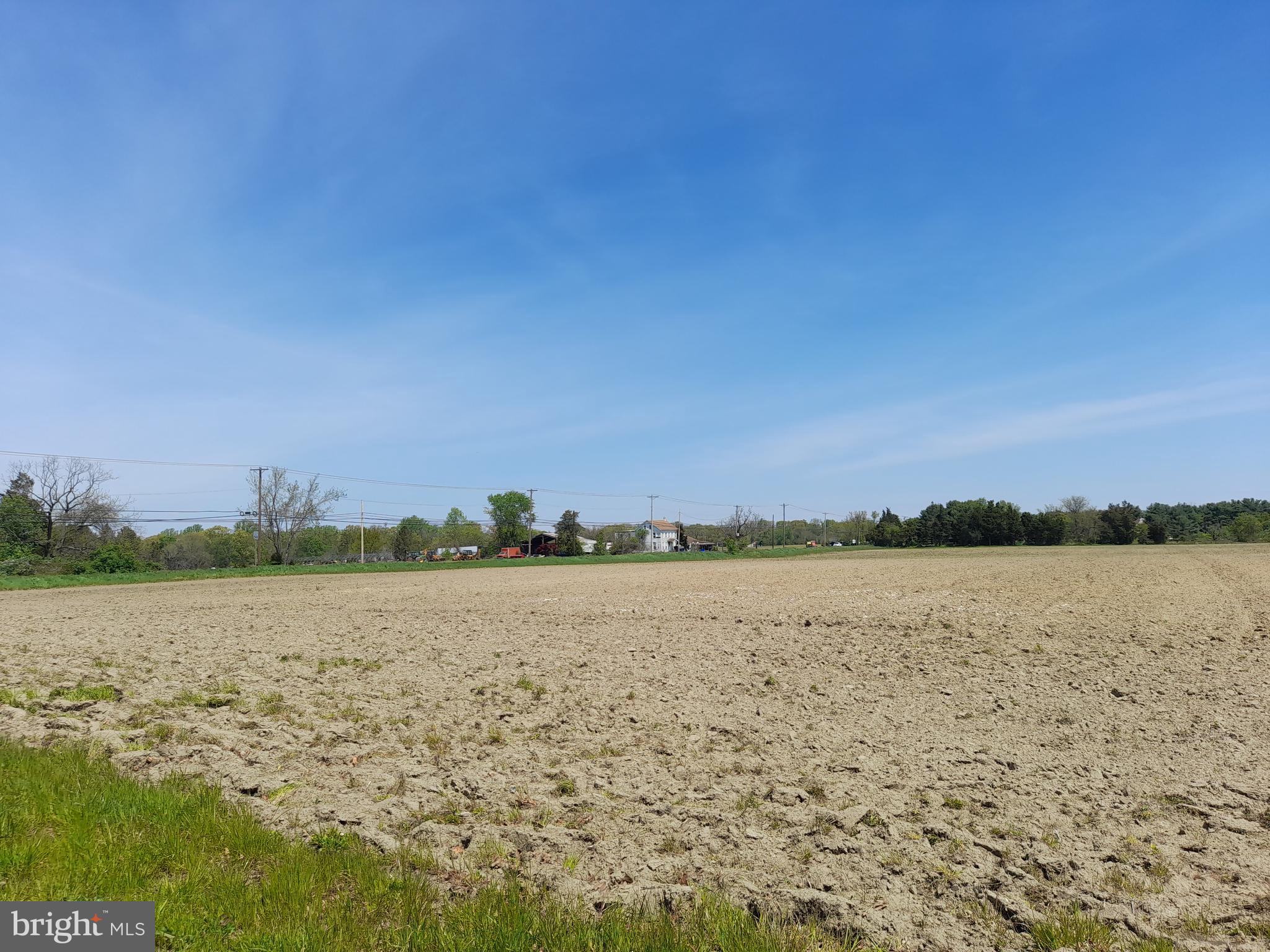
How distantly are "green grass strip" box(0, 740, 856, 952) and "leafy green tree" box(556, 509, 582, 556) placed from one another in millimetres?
98512

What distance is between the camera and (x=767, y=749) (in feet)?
26.2

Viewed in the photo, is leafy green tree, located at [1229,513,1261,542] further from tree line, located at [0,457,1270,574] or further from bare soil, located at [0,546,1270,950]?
bare soil, located at [0,546,1270,950]

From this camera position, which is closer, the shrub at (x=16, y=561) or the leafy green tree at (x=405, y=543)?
the shrub at (x=16, y=561)

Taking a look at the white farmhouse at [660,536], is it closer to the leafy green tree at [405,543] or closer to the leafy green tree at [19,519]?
the leafy green tree at [405,543]

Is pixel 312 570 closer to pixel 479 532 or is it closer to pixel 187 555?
pixel 187 555

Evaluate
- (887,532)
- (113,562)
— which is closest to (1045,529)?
(887,532)

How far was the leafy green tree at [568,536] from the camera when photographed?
345ft

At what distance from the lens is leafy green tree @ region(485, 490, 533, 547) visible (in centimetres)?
11400

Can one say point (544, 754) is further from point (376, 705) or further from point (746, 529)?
point (746, 529)

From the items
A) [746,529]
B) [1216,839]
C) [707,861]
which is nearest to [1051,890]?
[1216,839]

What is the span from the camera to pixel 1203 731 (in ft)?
27.6

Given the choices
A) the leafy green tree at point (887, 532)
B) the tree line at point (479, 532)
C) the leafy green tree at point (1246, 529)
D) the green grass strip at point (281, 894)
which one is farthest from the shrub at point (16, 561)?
the leafy green tree at point (1246, 529)

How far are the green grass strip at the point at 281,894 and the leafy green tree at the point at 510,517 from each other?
106783mm

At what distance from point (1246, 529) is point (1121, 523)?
17.5 m
